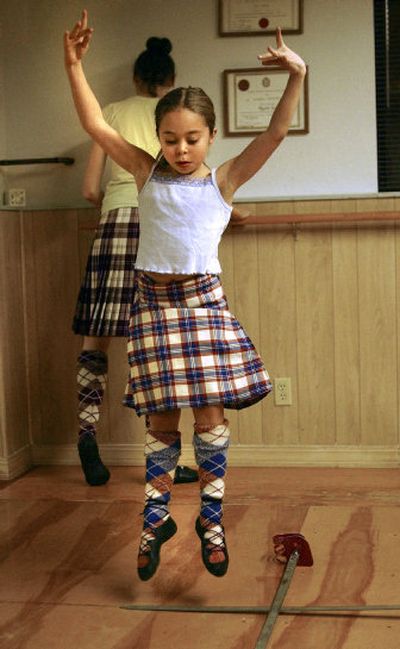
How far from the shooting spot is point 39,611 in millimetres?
2494

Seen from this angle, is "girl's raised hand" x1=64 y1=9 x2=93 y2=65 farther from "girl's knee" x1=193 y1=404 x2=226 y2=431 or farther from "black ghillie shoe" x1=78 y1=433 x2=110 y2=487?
"black ghillie shoe" x1=78 y1=433 x2=110 y2=487

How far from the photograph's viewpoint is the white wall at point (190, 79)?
3.92 metres

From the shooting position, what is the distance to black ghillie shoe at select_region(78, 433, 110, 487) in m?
3.75

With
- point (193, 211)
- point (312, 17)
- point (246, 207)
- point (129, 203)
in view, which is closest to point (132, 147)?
point (193, 211)

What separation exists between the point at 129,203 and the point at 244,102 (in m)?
0.67

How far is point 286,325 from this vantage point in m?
3.96

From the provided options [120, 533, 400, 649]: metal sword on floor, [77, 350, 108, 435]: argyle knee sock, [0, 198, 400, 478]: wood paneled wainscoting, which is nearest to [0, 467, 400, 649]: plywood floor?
[120, 533, 400, 649]: metal sword on floor

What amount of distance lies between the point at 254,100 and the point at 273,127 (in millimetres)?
1551

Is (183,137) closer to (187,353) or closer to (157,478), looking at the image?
(187,353)

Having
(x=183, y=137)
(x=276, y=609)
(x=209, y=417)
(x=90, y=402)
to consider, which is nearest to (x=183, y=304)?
(x=209, y=417)

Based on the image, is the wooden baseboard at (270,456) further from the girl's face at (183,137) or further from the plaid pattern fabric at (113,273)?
the girl's face at (183,137)

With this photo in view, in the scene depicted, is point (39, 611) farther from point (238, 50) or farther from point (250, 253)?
point (238, 50)

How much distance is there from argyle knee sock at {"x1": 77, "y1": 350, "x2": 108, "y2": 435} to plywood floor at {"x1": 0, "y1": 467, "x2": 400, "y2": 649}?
250 mm

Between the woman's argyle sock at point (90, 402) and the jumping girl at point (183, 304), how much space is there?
1143 mm
